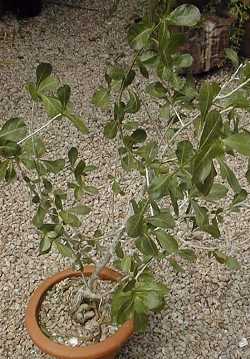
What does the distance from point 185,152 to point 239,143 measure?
24 cm

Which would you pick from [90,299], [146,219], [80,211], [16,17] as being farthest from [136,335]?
[16,17]

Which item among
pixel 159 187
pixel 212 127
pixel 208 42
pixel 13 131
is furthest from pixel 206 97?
pixel 208 42

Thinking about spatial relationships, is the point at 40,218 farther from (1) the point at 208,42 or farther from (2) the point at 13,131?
(1) the point at 208,42

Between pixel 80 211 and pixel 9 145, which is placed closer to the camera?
pixel 9 145

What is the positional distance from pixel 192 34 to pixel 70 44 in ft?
2.39

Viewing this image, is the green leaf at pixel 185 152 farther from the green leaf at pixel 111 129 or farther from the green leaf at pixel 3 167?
the green leaf at pixel 3 167

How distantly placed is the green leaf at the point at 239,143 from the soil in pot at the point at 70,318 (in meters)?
1.00

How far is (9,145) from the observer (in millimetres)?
1355

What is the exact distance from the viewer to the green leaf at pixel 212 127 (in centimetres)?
100

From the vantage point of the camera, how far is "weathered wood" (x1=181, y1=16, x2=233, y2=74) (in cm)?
307

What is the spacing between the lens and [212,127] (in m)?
1.00

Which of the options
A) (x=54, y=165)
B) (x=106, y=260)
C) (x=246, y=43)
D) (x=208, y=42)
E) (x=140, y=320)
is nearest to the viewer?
(x=140, y=320)

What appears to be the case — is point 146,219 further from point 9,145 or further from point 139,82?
point 139,82

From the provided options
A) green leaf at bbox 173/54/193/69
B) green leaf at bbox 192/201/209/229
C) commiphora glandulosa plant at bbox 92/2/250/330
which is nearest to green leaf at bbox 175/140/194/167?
commiphora glandulosa plant at bbox 92/2/250/330
